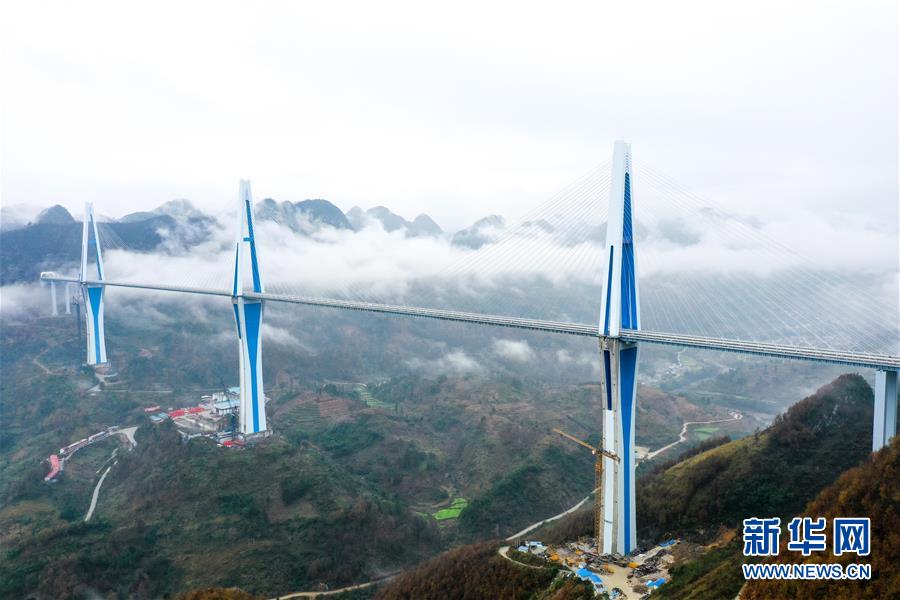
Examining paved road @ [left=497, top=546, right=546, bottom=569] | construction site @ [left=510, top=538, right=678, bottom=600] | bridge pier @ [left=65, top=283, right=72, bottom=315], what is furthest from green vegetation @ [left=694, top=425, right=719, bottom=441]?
bridge pier @ [left=65, top=283, right=72, bottom=315]

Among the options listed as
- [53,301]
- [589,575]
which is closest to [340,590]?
[589,575]

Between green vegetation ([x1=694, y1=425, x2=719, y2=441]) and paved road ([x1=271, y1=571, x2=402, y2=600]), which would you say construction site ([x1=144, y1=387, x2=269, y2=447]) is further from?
green vegetation ([x1=694, y1=425, x2=719, y2=441])

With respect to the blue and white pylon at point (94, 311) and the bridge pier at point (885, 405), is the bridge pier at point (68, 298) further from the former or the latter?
the bridge pier at point (885, 405)

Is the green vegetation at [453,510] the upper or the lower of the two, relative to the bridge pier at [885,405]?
lower

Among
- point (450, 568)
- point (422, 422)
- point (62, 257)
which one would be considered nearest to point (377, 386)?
point (422, 422)

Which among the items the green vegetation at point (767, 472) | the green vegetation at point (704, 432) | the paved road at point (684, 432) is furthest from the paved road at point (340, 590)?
the green vegetation at point (704, 432)

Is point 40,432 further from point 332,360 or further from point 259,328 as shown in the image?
point 332,360
